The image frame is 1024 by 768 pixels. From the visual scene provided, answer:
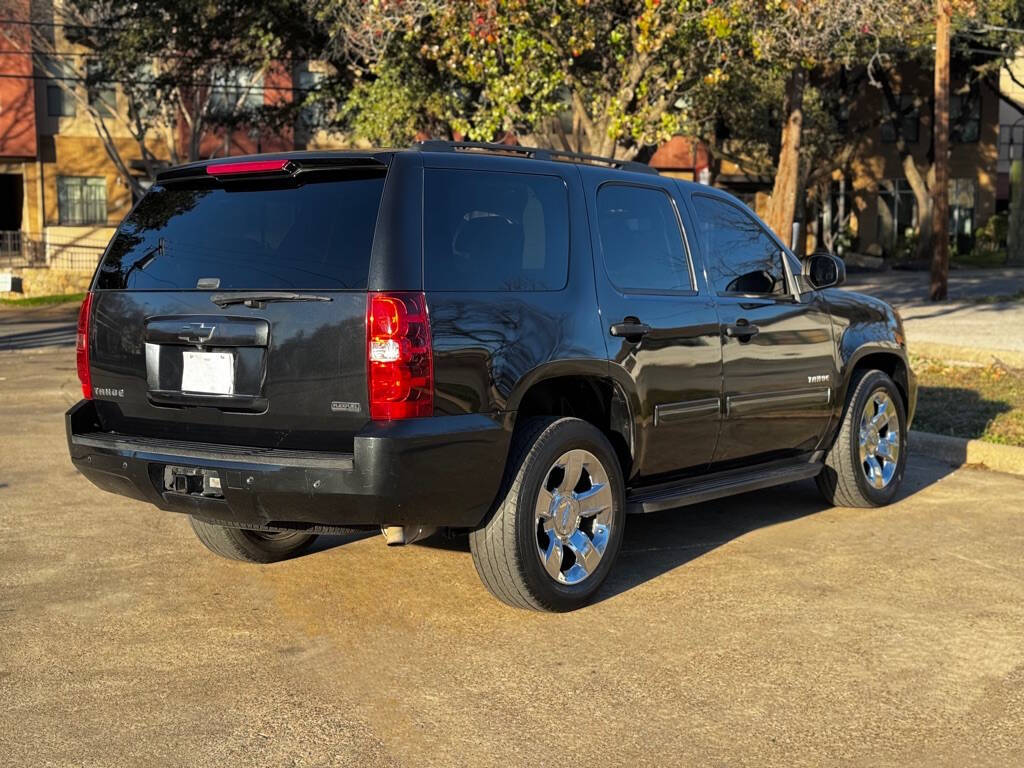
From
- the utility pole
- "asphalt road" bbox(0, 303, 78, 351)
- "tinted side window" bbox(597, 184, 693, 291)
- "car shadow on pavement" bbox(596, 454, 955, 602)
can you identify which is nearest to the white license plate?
"tinted side window" bbox(597, 184, 693, 291)

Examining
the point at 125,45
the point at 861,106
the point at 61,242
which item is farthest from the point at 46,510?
the point at 861,106

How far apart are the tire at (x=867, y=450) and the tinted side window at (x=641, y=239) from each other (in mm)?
1694

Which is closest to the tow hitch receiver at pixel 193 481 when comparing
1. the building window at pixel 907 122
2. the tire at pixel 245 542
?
the tire at pixel 245 542

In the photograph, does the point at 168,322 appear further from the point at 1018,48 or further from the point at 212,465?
the point at 1018,48

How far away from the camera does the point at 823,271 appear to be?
736 cm

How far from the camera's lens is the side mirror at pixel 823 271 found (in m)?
7.29

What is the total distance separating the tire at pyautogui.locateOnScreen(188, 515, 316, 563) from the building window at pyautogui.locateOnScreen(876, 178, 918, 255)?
4746 cm

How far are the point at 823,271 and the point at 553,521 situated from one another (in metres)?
2.69

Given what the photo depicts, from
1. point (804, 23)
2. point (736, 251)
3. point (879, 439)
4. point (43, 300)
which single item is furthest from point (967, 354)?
point (43, 300)

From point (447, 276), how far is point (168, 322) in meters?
1.18

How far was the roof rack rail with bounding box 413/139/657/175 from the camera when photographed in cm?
557

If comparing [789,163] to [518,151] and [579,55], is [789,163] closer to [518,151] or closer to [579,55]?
[579,55]

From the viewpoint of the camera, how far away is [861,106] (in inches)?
1992

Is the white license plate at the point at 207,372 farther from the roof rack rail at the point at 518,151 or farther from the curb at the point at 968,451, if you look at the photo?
the curb at the point at 968,451
